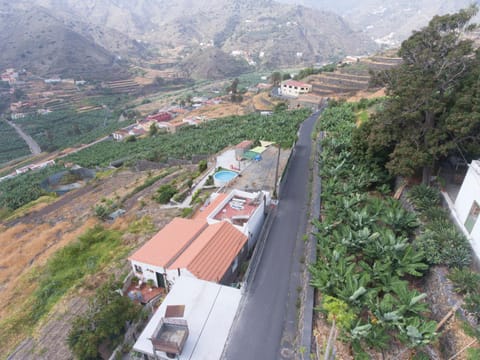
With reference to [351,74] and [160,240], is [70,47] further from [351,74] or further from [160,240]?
[160,240]

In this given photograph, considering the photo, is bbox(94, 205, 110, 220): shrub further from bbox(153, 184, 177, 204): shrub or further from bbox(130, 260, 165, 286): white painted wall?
bbox(130, 260, 165, 286): white painted wall

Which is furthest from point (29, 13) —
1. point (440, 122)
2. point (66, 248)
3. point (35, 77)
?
point (440, 122)

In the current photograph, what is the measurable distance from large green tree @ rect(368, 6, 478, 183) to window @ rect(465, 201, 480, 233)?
3.27 metres

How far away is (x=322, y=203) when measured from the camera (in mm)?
18641

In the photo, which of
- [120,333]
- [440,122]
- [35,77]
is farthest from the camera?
[35,77]

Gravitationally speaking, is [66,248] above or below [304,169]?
below

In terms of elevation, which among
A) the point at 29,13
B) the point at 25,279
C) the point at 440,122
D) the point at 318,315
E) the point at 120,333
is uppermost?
the point at 29,13

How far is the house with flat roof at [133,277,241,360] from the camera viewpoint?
10031 mm

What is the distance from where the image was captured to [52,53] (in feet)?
493

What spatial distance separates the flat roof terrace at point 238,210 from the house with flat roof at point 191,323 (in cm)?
513

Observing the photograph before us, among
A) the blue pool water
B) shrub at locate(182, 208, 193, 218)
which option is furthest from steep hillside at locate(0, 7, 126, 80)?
shrub at locate(182, 208, 193, 218)

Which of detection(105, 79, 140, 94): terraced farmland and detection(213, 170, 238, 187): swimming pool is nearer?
detection(213, 170, 238, 187): swimming pool

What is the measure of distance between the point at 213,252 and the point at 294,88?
58.9 meters

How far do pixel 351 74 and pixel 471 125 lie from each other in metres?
56.3
